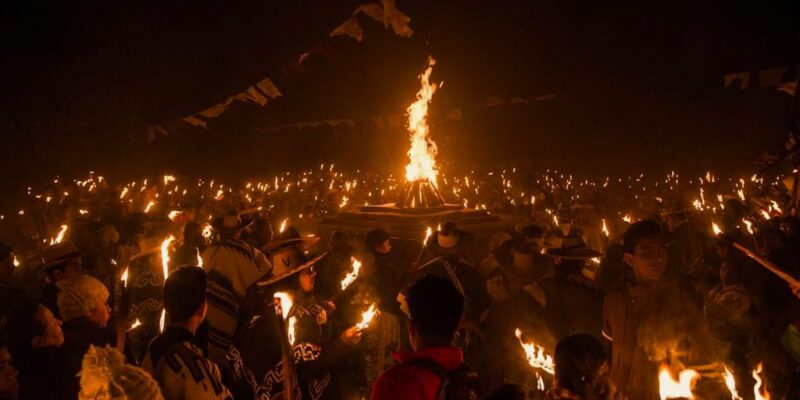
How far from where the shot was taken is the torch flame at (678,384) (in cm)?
312

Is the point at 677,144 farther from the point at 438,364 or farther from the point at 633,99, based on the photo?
the point at 438,364

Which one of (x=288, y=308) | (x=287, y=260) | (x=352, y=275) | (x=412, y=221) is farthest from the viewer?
(x=412, y=221)

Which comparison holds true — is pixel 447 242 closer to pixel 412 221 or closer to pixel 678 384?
pixel 678 384

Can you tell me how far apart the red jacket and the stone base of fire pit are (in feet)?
30.2

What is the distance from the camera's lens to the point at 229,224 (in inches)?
259

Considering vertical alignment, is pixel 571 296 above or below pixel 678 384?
above

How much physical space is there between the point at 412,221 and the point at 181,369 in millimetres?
9878

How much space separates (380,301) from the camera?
5.86 metres

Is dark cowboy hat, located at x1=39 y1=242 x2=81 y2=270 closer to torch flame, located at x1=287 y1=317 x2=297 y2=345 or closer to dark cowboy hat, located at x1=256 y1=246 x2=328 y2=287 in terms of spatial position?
dark cowboy hat, located at x1=256 y1=246 x2=328 y2=287

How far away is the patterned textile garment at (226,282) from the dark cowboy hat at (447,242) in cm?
221

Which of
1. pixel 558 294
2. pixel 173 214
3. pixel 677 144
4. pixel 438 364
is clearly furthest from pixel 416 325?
pixel 677 144

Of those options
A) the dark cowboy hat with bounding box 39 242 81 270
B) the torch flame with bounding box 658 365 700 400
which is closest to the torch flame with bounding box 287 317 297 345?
the dark cowboy hat with bounding box 39 242 81 270

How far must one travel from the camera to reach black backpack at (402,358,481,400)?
2201mm

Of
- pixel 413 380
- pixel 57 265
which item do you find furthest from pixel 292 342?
pixel 57 265
